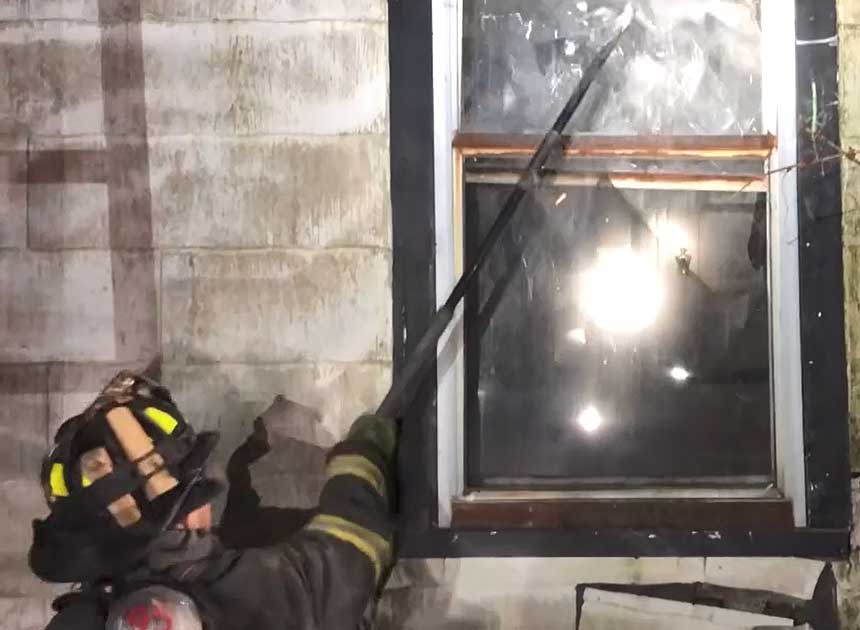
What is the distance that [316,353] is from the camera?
1.46 metres

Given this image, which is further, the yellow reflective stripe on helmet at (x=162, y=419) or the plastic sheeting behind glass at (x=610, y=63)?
the plastic sheeting behind glass at (x=610, y=63)

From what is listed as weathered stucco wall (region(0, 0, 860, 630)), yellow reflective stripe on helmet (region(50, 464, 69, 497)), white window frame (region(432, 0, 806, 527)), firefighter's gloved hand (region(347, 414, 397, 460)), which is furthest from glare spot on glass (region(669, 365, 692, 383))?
yellow reflective stripe on helmet (region(50, 464, 69, 497))

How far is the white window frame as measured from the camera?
1.46 metres

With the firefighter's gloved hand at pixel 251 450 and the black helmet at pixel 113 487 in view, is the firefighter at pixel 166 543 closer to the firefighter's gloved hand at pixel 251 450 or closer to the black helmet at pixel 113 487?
the black helmet at pixel 113 487

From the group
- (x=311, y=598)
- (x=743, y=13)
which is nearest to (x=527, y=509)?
(x=311, y=598)

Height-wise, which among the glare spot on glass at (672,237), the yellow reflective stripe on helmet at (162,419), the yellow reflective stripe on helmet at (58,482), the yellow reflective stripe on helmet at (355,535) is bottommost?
the yellow reflective stripe on helmet at (355,535)

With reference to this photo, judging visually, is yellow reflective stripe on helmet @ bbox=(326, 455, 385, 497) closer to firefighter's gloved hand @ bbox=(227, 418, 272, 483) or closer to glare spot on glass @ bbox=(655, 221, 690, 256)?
firefighter's gloved hand @ bbox=(227, 418, 272, 483)

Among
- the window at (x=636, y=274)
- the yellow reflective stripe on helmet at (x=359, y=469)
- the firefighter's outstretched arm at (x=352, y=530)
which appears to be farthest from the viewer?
the window at (x=636, y=274)

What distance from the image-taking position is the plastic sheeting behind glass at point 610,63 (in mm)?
1484

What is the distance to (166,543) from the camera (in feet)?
3.88

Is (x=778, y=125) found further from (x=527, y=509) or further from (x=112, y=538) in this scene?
(x=112, y=538)

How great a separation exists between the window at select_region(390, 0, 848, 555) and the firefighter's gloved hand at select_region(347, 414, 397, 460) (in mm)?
108

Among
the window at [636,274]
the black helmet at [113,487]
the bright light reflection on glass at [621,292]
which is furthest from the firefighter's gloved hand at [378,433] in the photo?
the bright light reflection on glass at [621,292]

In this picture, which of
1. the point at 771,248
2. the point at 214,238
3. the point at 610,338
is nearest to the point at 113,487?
the point at 214,238
